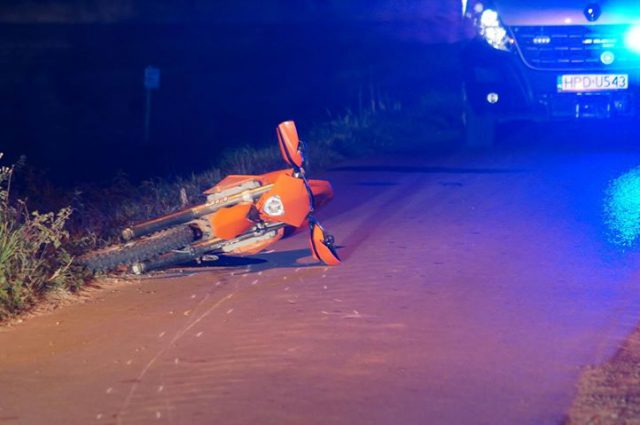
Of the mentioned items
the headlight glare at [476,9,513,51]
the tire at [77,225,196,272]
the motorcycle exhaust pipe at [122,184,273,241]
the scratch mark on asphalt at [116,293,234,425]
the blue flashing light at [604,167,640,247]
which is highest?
the headlight glare at [476,9,513,51]

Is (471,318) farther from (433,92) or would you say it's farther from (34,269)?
(433,92)

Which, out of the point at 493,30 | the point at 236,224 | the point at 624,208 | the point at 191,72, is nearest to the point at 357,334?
the point at 236,224

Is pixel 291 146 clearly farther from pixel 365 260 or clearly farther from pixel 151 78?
pixel 151 78

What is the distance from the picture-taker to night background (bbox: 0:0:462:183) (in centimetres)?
1948

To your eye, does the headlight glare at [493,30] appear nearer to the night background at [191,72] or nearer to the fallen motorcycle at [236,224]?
the night background at [191,72]

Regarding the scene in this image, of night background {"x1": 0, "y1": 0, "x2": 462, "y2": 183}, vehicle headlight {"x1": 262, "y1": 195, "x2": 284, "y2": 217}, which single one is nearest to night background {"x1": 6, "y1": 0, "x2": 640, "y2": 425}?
vehicle headlight {"x1": 262, "y1": 195, "x2": 284, "y2": 217}

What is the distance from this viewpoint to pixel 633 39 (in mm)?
15000

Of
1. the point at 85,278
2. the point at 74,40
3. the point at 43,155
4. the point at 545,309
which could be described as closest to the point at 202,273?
the point at 85,278

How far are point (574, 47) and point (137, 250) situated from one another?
8.62 m

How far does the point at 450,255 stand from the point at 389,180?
13.9 ft

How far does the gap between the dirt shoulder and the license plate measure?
30.2 feet

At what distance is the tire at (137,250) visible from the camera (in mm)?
8227

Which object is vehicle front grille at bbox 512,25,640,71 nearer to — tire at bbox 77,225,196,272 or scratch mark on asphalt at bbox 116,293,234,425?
tire at bbox 77,225,196,272

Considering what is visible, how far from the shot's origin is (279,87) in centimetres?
2733
